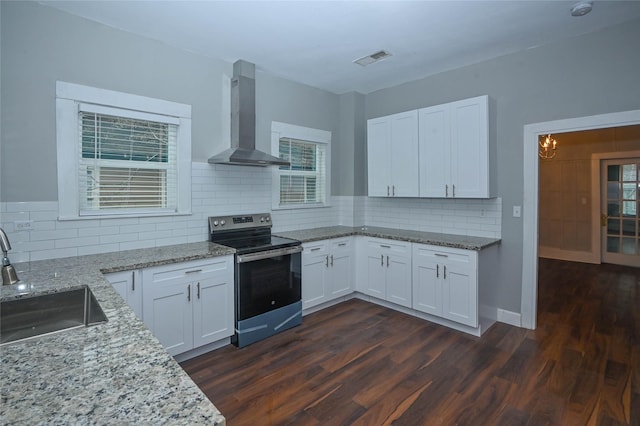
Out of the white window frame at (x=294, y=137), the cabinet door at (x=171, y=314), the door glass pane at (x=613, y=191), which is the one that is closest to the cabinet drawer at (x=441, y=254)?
the white window frame at (x=294, y=137)

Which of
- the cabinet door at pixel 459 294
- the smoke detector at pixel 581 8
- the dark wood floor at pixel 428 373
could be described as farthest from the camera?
the cabinet door at pixel 459 294

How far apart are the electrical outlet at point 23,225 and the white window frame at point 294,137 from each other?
217 cm

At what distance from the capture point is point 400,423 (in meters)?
2.01

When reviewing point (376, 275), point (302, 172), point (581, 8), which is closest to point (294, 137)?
point (302, 172)

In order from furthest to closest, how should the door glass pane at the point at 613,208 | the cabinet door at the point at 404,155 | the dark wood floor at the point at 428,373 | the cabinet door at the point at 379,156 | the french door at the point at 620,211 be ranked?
the door glass pane at the point at 613,208 → the french door at the point at 620,211 → the cabinet door at the point at 379,156 → the cabinet door at the point at 404,155 → the dark wood floor at the point at 428,373

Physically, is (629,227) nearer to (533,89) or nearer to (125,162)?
(533,89)

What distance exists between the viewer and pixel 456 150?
3.51 m

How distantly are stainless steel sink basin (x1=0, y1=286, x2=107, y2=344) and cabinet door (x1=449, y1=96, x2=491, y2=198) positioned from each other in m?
3.28

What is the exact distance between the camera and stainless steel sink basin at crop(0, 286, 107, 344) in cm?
157

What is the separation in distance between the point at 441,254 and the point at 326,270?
1.26m

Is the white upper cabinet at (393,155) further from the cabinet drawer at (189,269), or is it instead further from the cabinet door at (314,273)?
the cabinet drawer at (189,269)

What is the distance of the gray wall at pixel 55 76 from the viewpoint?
235 centimetres

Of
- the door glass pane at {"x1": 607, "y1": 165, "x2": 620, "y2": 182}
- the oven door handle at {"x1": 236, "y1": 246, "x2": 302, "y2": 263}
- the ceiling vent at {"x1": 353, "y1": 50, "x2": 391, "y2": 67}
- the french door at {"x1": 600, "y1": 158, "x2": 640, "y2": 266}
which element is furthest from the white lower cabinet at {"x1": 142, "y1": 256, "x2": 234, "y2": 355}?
the door glass pane at {"x1": 607, "y1": 165, "x2": 620, "y2": 182}

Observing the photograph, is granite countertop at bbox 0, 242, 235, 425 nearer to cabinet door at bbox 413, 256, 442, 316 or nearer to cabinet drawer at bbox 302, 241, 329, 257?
cabinet drawer at bbox 302, 241, 329, 257
